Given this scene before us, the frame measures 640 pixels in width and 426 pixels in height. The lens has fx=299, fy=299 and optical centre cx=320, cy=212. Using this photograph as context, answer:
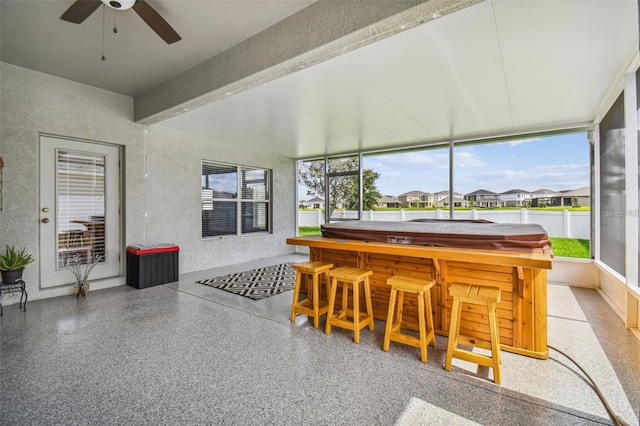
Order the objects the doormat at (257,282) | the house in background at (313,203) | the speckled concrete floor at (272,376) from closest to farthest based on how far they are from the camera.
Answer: the speckled concrete floor at (272,376) < the doormat at (257,282) < the house in background at (313,203)

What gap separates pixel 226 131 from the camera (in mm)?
5309

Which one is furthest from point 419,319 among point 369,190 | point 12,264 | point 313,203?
point 313,203

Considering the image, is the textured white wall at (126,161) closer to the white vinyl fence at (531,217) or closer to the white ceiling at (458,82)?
the white ceiling at (458,82)

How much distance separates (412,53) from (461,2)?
0.89 meters

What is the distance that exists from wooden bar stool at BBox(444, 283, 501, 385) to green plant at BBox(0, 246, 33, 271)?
441 cm

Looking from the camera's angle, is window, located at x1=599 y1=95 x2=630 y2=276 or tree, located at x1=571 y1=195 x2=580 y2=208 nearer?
window, located at x1=599 y1=95 x2=630 y2=276

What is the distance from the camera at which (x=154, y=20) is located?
2.20 meters

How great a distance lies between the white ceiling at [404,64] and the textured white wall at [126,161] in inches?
11.3

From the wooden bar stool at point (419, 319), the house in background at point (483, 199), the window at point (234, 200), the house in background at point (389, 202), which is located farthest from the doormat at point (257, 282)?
the house in background at point (483, 199)

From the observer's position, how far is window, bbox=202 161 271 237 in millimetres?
5820

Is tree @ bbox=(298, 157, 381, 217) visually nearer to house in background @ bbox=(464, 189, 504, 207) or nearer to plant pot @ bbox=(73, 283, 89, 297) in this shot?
house in background @ bbox=(464, 189, 504, 207)

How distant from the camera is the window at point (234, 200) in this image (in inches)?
229

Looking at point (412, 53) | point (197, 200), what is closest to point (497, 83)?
point (412, 53)

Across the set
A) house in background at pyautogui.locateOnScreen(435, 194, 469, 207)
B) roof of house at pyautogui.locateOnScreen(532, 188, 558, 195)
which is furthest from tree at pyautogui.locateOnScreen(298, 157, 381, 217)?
roof of house at pyautogui.locateOnScreen(532, 188, 558, 195)
